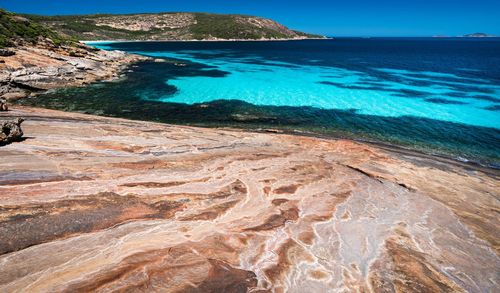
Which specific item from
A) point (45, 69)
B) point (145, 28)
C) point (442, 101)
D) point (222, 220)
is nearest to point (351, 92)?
point (442, 101)

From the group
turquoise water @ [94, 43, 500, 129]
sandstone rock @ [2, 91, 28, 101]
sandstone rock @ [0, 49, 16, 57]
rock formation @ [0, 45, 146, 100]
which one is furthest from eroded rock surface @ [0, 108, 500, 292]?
sandstone rock @ [0, 49, 16, 57]

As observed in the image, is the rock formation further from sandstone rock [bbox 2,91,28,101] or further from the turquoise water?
the turquoise water

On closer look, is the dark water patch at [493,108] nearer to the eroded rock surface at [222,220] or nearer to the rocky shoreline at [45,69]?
the eroded rock surface at [222,220]

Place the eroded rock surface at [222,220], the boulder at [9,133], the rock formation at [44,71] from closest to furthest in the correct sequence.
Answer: the eroded rock surface at [222,220], the boulder at [9,133], the rock formation at [44,71]

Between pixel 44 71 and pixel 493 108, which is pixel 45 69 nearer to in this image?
pixel 44 71

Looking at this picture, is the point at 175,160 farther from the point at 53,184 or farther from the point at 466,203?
the point at 466,203

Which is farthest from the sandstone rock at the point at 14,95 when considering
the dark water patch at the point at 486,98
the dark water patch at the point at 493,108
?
the dark water patch at the point at 486,98
